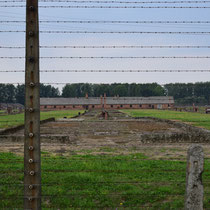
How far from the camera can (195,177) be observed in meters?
3.99

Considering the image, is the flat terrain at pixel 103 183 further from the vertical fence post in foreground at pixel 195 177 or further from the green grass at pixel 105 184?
the vertical fence post in foreground at pixel 195 177

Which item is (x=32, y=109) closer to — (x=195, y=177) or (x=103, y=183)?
(x=195, y=177)

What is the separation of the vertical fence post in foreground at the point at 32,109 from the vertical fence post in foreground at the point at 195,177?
223cm

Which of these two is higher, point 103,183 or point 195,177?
point 195,177

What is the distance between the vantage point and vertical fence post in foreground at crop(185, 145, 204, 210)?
13.1 ft

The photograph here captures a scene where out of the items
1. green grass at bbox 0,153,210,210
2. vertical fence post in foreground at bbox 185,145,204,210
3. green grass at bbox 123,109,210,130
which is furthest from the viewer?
green grass at bbox 123,109,210,130

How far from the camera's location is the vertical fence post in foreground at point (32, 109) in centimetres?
433

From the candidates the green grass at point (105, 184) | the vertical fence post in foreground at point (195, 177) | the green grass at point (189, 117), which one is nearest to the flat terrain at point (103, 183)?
the green grass at point (105, 184)

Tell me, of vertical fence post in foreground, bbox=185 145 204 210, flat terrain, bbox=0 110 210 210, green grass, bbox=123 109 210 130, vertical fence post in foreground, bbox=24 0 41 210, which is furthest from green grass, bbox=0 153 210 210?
green grass, bbox=123 109 210 130

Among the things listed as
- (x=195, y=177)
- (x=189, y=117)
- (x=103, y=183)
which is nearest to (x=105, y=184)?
(x=103, y=183)

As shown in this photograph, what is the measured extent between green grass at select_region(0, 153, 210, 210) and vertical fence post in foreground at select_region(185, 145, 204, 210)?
1674mm

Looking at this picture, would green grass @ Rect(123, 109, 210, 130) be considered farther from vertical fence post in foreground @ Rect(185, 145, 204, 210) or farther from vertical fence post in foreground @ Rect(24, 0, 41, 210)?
vertical fence post in foreground @ Rect(24, 0, 41, 210)

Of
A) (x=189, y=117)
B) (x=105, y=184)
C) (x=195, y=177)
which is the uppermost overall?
(x=195, y=177)

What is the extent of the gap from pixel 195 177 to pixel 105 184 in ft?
10.9
